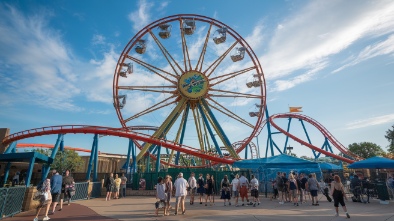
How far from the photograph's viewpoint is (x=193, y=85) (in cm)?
2441

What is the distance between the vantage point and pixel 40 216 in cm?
827

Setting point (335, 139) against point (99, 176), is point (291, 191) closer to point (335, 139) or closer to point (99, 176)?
point (99, 176)

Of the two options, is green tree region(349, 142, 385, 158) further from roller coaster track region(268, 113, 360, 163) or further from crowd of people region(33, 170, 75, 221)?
crowd of people region(33, 170, 75, 221)

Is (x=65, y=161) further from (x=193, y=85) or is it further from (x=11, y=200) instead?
(x=11, y=200)

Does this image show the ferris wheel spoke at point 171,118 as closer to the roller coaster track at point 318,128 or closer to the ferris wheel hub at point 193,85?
the ferris wheel hub at point 193,85

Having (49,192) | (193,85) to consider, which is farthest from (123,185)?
(193,85)

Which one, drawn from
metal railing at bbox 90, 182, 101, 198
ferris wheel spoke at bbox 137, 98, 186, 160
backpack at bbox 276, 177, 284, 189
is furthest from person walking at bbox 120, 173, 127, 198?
backpack at bbox 276, 177, 284, 189

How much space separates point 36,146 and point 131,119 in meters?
25.8

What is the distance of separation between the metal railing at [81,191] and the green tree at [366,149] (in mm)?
56950

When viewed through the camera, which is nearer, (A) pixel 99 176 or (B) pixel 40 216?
(B) pixel 40 216

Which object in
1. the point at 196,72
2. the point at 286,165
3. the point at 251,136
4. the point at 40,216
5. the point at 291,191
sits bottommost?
the point at 40,216

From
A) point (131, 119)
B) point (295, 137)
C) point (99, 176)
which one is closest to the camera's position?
point (99, 176)

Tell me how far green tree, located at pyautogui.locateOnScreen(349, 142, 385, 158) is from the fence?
60.7 metres

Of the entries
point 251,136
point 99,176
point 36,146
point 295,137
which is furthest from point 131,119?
point 36,146
